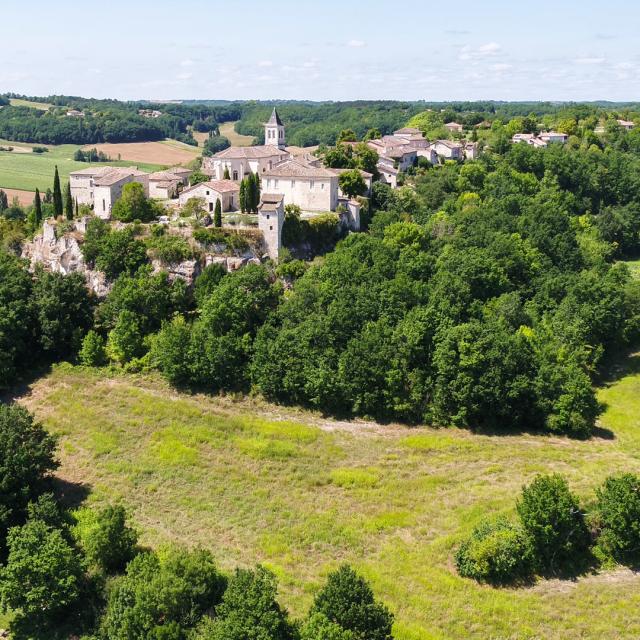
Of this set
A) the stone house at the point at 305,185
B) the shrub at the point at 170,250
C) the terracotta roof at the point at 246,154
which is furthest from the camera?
the terracotta roof at the point at 246,154

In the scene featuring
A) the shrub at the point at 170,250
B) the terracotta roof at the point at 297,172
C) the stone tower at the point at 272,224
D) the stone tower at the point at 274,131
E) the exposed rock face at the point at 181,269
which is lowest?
the exposed rock face at the point at 181,269

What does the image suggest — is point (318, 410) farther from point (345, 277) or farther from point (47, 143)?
point (47, 143)

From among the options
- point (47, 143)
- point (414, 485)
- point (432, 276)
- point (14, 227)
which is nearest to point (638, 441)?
point (414, 485)

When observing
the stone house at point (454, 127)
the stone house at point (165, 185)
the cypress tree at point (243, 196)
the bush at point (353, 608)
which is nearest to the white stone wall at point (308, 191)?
the cypress tree at point (243, 196)

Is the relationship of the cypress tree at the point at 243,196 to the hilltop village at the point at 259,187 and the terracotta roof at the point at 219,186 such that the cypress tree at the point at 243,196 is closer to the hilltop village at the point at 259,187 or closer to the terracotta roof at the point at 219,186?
the hilltop village at the point at 259,187

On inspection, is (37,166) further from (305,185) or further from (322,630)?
(322,630)

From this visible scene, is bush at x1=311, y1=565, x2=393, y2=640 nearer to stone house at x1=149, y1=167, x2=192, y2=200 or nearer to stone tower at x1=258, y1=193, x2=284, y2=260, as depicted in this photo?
stone tower at x1=258, y1=193, x2=284, y2=260

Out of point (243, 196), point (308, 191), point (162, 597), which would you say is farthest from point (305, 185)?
point (162, 597)
